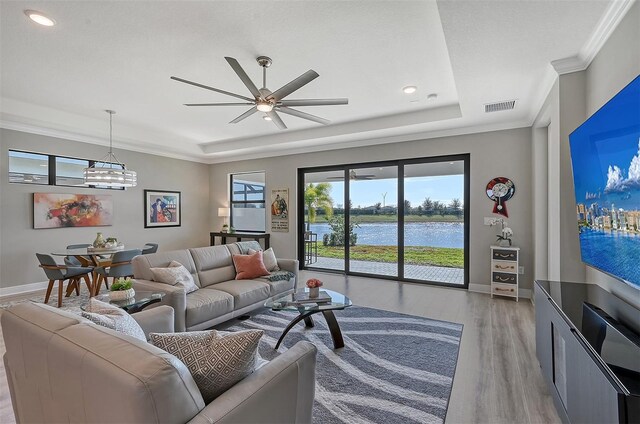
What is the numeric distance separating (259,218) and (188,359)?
20.4ft

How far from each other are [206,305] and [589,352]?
2.93m

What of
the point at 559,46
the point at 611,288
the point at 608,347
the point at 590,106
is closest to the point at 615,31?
the point at 559,46

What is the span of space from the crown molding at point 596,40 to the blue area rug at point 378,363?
2792 mm

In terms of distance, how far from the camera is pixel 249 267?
4.02 m

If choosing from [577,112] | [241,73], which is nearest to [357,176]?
[577,112]

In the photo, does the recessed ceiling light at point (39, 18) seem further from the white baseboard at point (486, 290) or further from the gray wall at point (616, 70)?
the white baseboard at point (486, 290)

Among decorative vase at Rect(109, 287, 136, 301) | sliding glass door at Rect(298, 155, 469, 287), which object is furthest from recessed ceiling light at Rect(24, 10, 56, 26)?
sliding glass door at Rect(298, 155, 469, 287)

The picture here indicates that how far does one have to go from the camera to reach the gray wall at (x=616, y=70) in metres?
1.82

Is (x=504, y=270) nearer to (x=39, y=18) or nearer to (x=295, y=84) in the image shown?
(x=295, y=84)

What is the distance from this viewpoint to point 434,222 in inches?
211

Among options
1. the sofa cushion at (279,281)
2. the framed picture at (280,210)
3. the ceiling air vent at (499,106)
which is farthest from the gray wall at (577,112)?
the framed picture at (280,210)

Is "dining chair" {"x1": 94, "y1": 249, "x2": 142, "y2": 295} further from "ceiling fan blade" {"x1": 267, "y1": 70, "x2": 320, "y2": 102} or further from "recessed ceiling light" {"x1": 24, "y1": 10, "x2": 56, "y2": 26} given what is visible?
"ceiling fan blade" {"x1": 267, "y1": 70, "x2": 320, "y2": 102}

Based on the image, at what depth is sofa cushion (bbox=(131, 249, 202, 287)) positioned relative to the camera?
3.24 metres

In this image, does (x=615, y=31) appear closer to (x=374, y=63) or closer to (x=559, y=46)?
(x=559, y=46)
